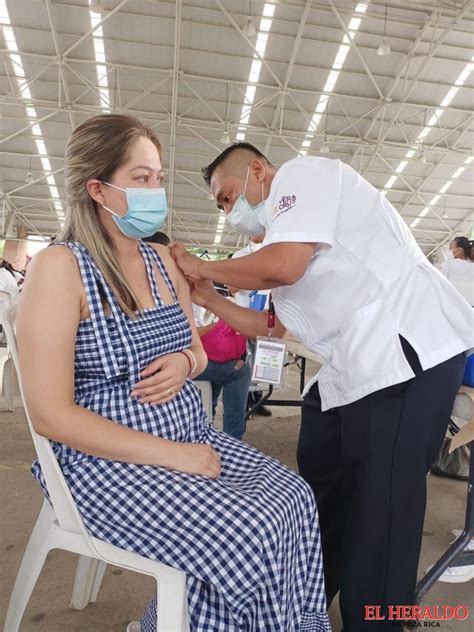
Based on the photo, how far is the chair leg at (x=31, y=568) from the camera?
1172mm

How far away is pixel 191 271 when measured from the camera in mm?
1483

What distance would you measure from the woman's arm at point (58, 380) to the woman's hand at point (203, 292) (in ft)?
2.01

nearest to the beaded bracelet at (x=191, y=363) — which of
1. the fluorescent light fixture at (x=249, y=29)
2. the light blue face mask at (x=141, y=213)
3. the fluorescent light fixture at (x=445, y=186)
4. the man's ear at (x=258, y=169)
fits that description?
the light blue face mask at (x=141, y=213)

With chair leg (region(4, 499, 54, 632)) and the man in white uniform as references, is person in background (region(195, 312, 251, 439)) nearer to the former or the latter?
the man in white uniform

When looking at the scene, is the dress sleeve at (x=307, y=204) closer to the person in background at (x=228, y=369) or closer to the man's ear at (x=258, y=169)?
the man's ear at (x=258, y=169)

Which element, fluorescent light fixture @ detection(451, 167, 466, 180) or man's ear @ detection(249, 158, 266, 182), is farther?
fluorescent light fixture @ detection(451, 167, 466, 180)

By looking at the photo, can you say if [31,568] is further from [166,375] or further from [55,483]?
[166,375]

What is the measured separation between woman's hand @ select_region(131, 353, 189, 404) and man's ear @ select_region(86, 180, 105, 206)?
43 centimetres

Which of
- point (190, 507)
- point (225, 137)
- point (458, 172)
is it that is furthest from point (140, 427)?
point (458, 172)

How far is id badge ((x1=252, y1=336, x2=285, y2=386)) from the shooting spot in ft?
5.52

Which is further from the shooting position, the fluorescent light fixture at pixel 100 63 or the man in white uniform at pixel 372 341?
the fluorescent light fixture at pixel 100 63

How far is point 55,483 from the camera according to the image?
1072 mm

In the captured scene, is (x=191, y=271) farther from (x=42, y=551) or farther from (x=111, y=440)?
(x=42, y=551)

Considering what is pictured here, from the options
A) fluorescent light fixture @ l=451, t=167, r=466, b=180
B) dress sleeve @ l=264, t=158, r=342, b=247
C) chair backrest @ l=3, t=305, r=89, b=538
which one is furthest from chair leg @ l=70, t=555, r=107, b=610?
fluorescent light fixture @ l=451, t=167, r=466, b=180
